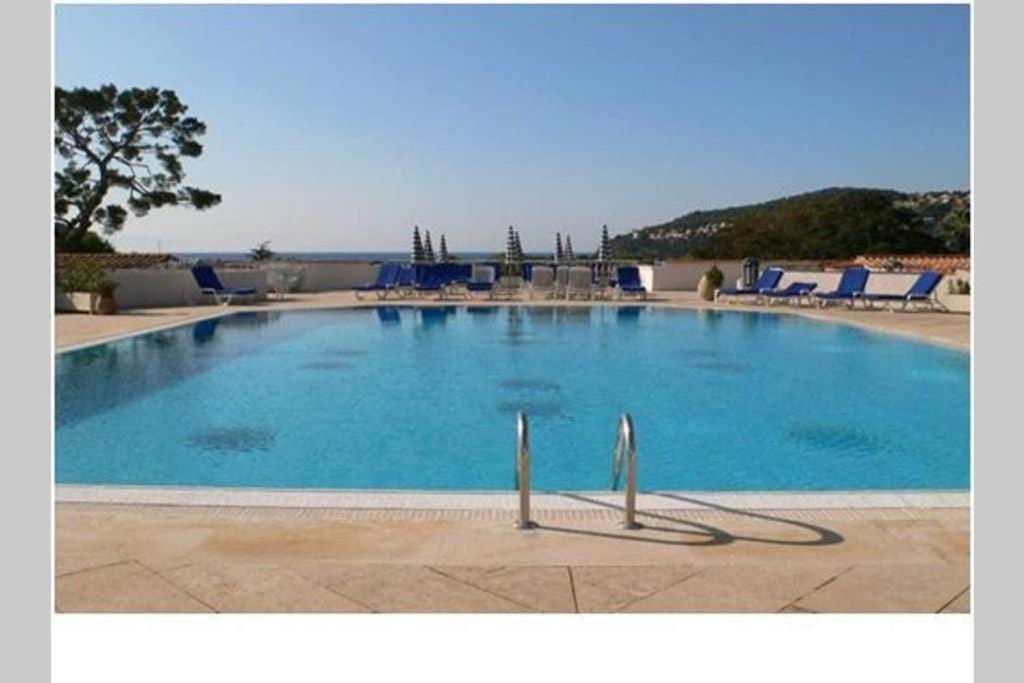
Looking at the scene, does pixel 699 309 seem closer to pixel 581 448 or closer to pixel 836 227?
pixel 581 448

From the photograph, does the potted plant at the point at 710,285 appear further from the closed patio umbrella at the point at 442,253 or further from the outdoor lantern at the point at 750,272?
the closed patio umbrella at the point at 442,253

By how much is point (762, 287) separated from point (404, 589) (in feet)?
59.1

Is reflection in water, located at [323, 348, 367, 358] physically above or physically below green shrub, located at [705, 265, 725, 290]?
below

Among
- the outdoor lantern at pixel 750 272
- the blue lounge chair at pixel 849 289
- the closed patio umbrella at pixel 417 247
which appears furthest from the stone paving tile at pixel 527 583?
the closed patio umbrella at pixel 417 247

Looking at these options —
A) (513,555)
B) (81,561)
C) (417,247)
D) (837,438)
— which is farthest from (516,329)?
(81,561)

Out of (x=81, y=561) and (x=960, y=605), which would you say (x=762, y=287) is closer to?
(x=960, y=605)

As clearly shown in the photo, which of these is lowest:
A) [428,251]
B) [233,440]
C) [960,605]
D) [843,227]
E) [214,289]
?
[960,605]

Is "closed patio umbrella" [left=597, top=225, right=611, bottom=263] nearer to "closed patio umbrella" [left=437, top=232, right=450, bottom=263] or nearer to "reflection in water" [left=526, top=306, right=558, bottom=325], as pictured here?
"closed patio umbrella" [left=437, top=232, right=450, bottom=263]

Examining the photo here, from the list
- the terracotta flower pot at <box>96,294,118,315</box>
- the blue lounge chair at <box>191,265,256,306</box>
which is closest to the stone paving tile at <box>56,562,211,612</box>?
the terracotta flower pot at <box>96,294,118,315</box>

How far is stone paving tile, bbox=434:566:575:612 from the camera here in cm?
344

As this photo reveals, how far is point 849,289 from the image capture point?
1855 cm

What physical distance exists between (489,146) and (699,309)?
9.56 m

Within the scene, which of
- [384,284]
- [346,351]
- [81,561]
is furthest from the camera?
[384,284]

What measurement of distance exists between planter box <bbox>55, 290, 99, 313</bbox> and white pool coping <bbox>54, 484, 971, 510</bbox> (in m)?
13.0
